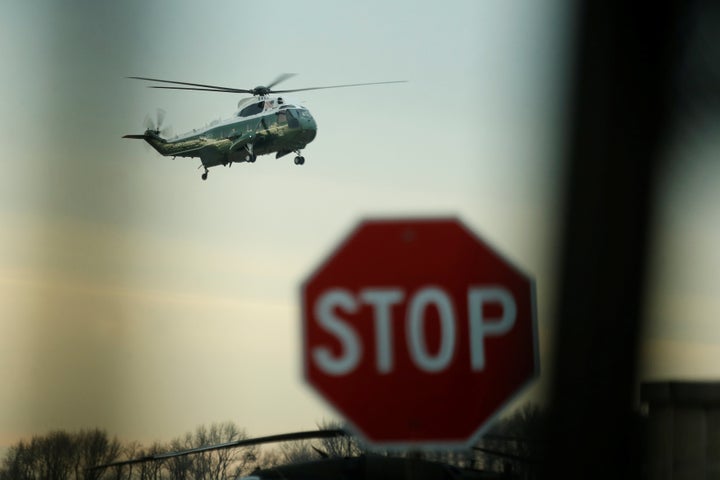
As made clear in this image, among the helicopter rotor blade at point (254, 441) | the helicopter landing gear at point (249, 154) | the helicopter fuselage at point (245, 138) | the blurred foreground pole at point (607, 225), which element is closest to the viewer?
the blurred foreground pole at point (607, 225)

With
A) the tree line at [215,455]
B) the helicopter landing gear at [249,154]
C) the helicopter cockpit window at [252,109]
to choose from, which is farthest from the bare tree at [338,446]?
the helicopter cockpit window at [252,109]

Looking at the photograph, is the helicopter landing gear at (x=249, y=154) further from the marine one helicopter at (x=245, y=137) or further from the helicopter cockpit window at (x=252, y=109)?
the helicopter cockpit window at (x=252, y=109)

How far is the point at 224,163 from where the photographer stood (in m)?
6.96

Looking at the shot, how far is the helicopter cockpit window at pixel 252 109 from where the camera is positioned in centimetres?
1100

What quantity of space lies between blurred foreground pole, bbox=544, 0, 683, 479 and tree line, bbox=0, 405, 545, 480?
19cm

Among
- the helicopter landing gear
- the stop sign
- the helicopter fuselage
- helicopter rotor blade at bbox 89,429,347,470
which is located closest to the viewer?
the stop sign

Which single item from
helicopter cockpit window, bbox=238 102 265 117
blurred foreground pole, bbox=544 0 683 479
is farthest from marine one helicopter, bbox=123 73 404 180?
blurred foreground pole, bbox=544 0 683 479

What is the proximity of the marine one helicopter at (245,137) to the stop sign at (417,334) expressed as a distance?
170 centimetres

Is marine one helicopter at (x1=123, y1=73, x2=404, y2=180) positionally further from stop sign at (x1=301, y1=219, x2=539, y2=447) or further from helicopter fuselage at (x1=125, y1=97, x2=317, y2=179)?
stop sign at (x1=301, y1=219, x2=539, y2=447)

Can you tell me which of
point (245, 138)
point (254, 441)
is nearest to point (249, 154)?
point (245, 138)

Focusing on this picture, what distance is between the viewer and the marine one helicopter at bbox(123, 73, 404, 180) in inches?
239

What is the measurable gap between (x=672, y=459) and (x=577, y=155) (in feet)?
3.92

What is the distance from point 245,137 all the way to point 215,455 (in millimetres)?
3516

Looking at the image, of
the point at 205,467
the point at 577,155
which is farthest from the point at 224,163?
the point at 577,155
